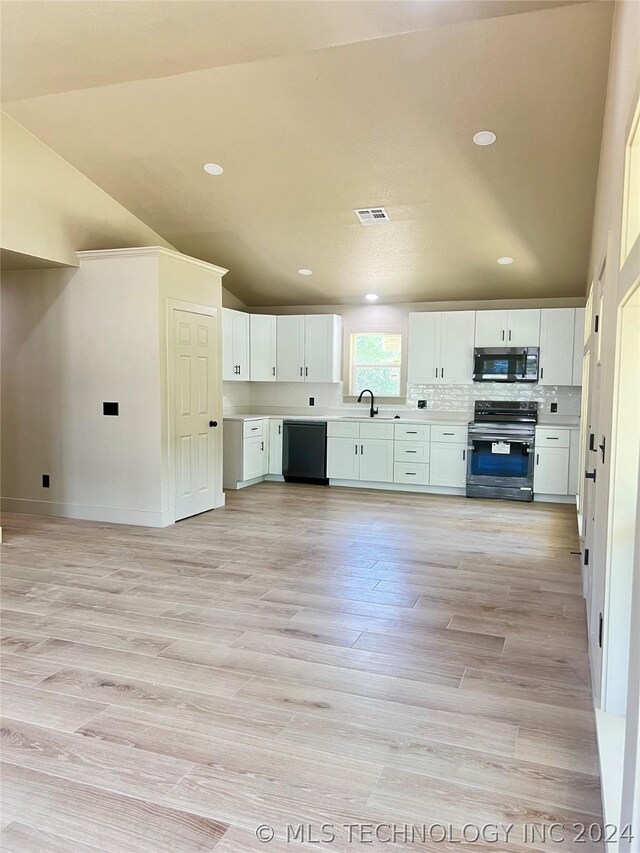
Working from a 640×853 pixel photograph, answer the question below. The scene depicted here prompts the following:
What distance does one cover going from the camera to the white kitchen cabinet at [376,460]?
7.26 metres

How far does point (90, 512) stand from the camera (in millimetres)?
5719

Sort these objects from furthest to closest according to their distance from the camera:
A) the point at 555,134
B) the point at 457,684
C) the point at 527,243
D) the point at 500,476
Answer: the point at 500,476
the point at 527,243
the point at 555,134
the point at 457,684

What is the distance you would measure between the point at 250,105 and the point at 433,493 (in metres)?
4.63

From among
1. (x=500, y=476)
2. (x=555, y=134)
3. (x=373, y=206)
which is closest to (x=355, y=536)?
(x=500, y=476)

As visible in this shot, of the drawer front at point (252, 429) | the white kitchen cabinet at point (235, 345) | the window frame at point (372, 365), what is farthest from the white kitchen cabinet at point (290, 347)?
the drawer front at point (252, 429)

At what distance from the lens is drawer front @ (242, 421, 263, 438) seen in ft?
23.8

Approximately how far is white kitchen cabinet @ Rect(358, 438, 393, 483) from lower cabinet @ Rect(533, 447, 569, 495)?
1.68 m

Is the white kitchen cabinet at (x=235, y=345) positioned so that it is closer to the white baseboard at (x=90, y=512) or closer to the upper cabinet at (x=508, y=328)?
the white baseboard at (x=90, y=512)

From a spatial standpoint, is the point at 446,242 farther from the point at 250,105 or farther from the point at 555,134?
the point at 250,105

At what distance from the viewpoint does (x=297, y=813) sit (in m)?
1.83

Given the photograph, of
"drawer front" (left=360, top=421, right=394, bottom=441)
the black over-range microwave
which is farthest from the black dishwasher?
the black over-range microwave

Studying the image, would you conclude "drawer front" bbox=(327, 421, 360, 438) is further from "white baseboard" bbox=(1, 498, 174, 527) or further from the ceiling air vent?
"white baseboard" bbox=(1, 498, 174, 527)

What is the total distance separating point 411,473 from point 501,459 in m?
1.06

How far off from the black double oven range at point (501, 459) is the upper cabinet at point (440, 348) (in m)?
0.73
